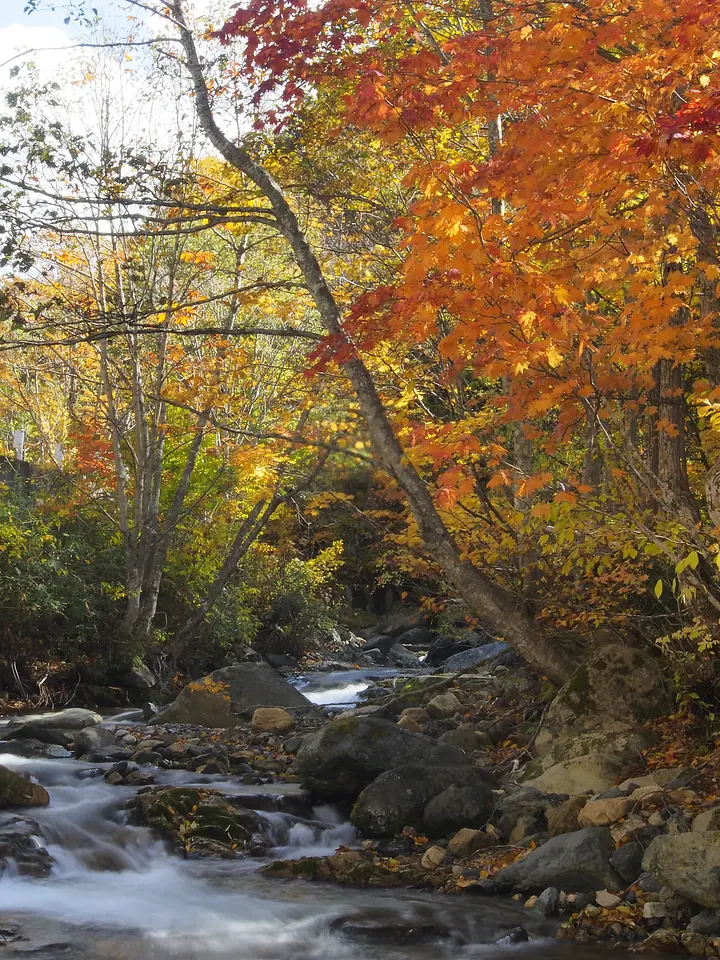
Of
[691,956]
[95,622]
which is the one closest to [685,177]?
[691,956]

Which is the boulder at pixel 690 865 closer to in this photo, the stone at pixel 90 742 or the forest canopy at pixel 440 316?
the forest canopy at pixel 440 316

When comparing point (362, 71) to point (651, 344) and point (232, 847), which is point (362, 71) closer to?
point (651, 344)

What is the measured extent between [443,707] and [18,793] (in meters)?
4.72

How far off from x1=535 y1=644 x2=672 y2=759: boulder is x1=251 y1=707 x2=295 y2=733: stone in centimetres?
383

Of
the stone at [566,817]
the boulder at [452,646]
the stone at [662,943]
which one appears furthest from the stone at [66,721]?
the boulder at [452,646]

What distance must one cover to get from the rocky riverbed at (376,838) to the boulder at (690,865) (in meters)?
0.01

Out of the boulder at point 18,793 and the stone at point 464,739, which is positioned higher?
the boulder at point 18,793

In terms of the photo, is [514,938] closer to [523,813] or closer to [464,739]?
[523,813]

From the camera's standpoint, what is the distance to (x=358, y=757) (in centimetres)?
770

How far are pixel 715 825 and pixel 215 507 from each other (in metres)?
11.4

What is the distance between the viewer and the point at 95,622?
13375mm

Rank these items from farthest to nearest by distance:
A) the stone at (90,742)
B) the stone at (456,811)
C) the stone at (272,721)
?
the stone at (272,721)
the stone at (90,742)
the stone at (456,811)

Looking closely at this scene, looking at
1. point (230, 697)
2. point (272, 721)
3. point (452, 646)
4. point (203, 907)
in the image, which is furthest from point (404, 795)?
point (452, 646)

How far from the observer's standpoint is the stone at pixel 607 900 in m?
5.15
